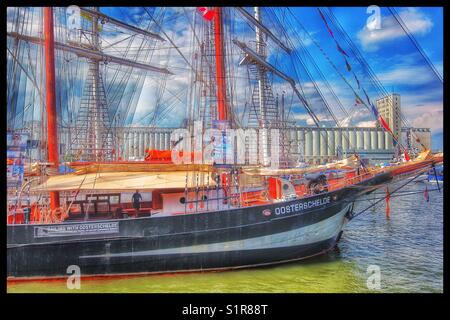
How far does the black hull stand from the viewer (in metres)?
6.96

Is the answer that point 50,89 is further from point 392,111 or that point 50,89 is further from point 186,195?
point 392,111

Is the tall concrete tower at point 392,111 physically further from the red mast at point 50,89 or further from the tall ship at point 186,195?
the red mast at point 50,89

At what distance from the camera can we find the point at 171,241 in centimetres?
725

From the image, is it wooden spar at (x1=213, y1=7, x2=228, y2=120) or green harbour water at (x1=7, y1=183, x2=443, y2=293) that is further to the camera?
wooden spar at (x1=213, y1=7, x2=228, y2=120)

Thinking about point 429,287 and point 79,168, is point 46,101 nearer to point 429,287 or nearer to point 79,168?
point 79,168

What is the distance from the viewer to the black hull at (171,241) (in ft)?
22.9

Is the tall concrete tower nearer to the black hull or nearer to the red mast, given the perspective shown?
the black hull

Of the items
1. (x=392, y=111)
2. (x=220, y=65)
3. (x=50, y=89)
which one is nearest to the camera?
(x=50, y=89)

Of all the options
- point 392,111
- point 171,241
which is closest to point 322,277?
point 171,241

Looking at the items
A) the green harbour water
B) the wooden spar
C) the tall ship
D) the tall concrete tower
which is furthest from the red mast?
the tall concrete tower
